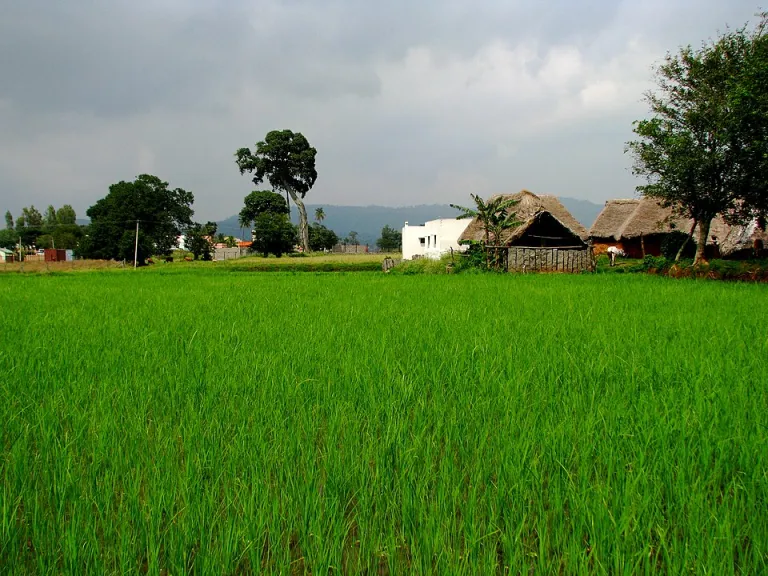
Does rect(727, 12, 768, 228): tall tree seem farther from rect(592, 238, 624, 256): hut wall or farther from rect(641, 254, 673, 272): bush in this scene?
rect(592, 238, 624, 256): hut wall

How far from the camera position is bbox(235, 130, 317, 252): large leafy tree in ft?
170

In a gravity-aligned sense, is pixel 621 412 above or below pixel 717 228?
below

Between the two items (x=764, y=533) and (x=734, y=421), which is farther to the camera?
(x=734, y=421)

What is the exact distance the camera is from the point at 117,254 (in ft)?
131

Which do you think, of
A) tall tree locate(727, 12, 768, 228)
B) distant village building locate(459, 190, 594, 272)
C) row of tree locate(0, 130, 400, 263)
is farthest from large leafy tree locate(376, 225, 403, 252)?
tall tree locate(727, 12, 768, 228)

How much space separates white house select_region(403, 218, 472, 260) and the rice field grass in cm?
2320

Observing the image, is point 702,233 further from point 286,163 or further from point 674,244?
point 286,163

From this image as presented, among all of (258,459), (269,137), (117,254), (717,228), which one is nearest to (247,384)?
(258,459)

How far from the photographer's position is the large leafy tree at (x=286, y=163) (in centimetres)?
5178

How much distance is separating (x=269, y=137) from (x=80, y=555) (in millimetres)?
54442

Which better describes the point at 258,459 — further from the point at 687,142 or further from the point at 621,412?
the point at 687,142

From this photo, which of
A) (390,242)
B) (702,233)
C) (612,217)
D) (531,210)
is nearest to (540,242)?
(531,210)

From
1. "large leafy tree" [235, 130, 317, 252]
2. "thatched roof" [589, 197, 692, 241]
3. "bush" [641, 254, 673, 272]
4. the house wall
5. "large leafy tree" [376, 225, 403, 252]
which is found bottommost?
"bush" [641, 254, 673, 272]

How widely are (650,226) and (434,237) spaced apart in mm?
12663
